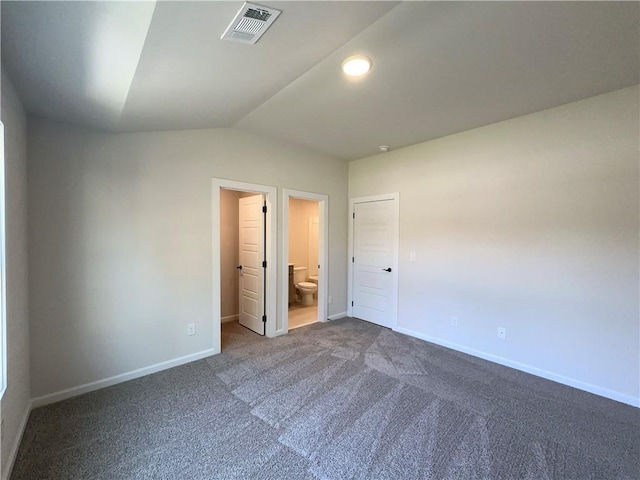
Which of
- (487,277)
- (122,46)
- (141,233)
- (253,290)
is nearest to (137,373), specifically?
(141,233)

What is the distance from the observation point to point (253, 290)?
13.2 ft

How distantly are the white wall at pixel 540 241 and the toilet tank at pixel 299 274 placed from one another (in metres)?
2.39

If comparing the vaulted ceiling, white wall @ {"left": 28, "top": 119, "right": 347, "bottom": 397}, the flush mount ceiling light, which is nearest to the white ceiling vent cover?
the vaulted ceiling

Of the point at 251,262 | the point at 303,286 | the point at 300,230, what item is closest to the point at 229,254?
the point at 251,262

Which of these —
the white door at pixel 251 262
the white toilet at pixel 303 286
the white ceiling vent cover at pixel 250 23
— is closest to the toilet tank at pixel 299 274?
the white toilet at pixel 303 286

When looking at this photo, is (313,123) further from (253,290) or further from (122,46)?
(253,290)

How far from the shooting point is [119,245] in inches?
104

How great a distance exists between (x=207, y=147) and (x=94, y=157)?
1046 millimetres

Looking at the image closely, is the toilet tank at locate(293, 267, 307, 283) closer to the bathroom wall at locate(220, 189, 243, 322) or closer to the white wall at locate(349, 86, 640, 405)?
the bathroom wall at locate(220, 189, 243, 322)

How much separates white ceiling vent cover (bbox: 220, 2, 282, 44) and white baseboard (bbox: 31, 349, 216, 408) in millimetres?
2968

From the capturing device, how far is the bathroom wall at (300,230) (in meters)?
5.80

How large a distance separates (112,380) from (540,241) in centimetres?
435

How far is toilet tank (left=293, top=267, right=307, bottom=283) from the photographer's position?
18.3 ft

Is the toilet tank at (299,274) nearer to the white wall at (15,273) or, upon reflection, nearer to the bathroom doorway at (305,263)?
the bathroom doorway at (305,263)
